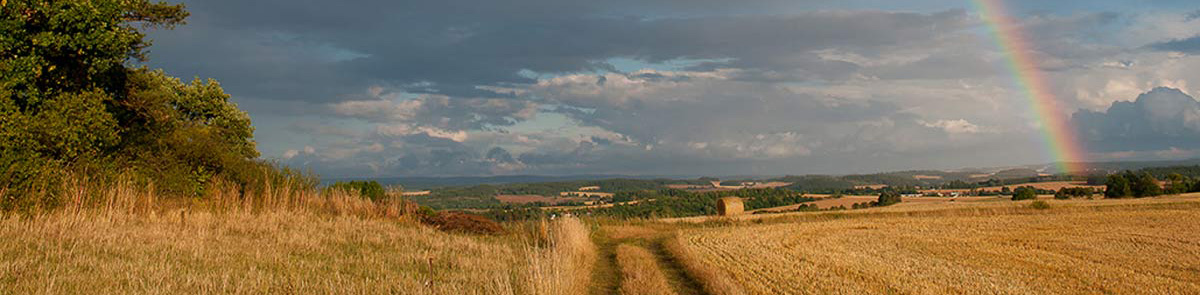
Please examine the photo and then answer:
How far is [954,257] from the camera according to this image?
19.6 meters

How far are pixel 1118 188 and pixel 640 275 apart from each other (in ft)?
227

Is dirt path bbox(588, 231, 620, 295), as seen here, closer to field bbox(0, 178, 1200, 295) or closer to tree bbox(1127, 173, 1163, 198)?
field bbox(0, 178, 1200, 295)

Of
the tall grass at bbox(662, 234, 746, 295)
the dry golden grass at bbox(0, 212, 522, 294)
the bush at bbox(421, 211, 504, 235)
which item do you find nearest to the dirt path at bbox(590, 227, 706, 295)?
the tall grass at bbox(662, 234, 746, 295)

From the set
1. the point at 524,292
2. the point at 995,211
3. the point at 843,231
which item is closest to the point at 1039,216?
the point at 995,211

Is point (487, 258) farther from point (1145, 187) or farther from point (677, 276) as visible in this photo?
point (1145, 187)

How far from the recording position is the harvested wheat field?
1352cm

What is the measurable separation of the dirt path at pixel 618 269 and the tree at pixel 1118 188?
187 feet

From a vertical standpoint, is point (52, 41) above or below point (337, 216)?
above

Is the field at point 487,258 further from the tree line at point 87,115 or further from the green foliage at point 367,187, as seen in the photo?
the green foliage at point 367,187

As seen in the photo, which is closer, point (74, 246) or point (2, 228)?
point (74, 246)

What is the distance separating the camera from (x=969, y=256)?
777 inches

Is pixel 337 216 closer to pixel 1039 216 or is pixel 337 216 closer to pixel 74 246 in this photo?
pixel 74 246

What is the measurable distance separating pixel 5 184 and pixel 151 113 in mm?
7120

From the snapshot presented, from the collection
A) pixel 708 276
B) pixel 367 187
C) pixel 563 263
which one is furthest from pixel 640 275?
pixel 367 187
